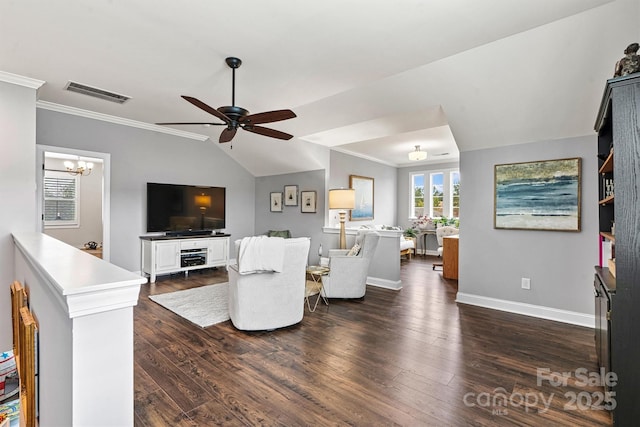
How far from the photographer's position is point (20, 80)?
11.2ft

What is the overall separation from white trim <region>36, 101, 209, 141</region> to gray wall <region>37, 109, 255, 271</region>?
6 centimetres

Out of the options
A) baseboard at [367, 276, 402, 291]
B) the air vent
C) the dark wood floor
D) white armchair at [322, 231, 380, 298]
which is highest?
the air vent

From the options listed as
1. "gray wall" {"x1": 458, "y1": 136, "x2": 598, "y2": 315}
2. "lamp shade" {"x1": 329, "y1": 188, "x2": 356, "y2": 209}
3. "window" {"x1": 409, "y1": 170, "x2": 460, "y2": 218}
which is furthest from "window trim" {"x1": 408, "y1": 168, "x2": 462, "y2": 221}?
"gray wall" {"x1": 458, "y1": 136, "x2": 598, "y2": 315}

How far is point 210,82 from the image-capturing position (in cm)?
353

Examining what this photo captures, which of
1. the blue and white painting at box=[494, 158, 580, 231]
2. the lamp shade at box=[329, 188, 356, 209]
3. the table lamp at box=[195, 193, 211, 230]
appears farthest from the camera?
the table lamp at box=[195, 193, 211, 230]

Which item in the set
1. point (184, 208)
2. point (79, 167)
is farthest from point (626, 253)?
point (79, 167)

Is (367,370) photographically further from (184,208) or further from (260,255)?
(184,208)

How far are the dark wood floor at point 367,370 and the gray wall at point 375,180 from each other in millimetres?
3225

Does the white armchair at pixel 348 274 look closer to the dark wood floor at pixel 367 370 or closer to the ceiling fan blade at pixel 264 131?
the dark wood floor at pixel 367 370

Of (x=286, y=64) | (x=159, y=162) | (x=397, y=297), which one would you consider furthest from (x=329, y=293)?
(x=159, y=162)

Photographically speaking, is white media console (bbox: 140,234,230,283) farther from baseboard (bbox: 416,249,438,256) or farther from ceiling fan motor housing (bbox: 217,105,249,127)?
baseboard (bbox: 416,249,438,256)

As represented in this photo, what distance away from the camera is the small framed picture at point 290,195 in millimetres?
6406

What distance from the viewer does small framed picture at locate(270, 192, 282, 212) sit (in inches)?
264

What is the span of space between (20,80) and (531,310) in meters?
6.37
